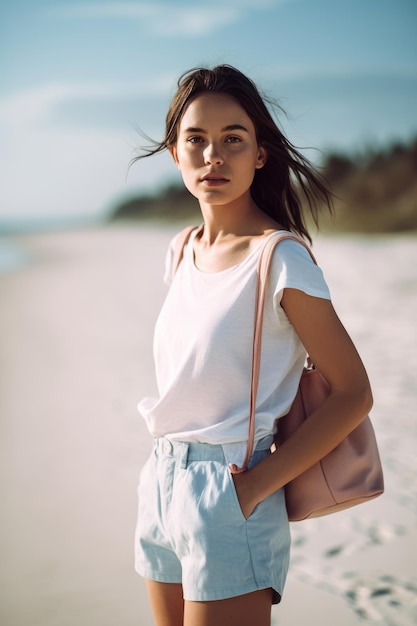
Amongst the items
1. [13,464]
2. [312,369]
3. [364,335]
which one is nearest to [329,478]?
[312,369]

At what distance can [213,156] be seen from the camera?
1.67m

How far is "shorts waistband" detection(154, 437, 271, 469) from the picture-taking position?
5.16 feet

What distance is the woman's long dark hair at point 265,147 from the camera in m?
1.71

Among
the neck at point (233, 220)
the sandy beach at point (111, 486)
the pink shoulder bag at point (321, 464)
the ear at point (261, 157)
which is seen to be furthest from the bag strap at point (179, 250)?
the sandy beach at point (111, 486)

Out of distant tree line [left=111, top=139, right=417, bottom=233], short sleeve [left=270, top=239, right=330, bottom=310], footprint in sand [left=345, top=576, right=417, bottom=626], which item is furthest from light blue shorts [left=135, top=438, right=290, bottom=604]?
distant tree line [left=111, top=139, right=417, bottom=233]

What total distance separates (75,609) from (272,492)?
1758 mm

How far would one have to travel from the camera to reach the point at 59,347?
8.25 metres

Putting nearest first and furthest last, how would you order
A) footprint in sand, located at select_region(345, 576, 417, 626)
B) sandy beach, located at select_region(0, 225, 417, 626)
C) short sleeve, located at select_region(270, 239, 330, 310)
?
short sleeve, located at select_region(270, 239, 330, 310) → footprint in sand, located at select_region(345, 576, 417, 626) → sandy beach, located at select_region(0, 225, 417, 626)

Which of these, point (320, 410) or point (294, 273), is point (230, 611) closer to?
point (320, 410)

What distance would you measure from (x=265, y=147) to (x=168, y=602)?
105cm

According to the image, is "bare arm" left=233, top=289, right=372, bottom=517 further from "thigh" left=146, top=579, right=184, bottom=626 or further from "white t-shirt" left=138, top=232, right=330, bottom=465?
"thigh" left=146, top=579, right=184, bottom=626

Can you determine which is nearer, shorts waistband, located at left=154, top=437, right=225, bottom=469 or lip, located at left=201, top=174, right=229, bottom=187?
shorts waistband, located at left=154, top=437, right=225, bottom=469

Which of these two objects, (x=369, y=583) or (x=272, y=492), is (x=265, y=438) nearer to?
(x=272, y=492)

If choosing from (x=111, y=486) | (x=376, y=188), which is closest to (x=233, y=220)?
(x=111, y=486)
